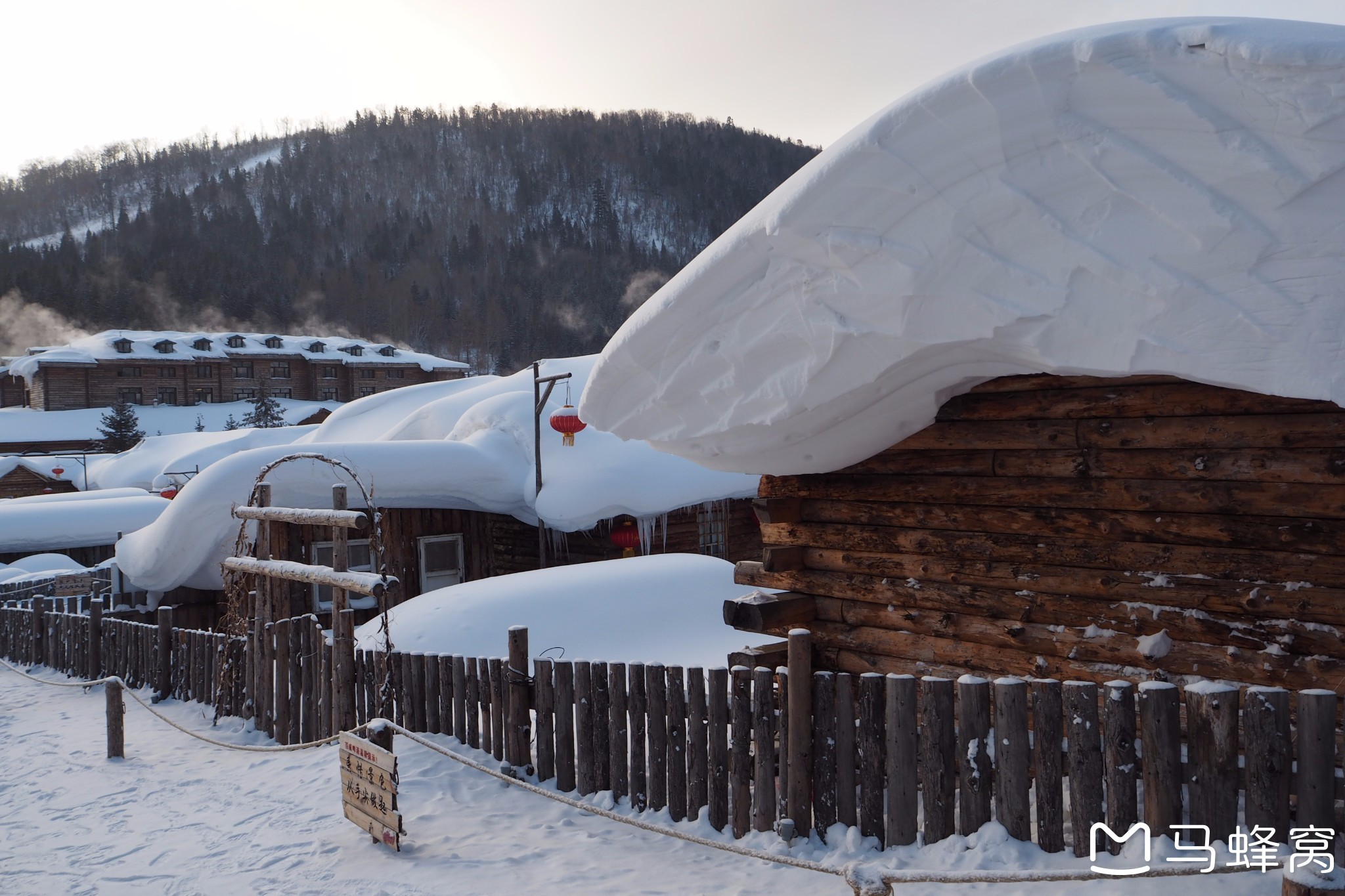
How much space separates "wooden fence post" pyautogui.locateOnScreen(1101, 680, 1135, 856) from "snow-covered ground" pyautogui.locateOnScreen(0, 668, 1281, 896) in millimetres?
171

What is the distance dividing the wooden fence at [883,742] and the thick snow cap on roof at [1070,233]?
54.8 inches

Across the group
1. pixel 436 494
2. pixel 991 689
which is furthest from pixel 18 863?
pixel 436 494

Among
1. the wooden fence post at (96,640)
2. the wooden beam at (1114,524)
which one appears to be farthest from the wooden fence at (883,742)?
the wooden fence post at (96,640)

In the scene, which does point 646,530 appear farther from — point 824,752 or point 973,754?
point 973,754

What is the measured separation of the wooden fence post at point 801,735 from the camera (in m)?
4.69

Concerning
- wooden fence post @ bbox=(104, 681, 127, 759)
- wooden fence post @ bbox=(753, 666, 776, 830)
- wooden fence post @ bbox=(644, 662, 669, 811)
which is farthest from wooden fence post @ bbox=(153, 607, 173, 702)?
wooden fence post @ bbox=(753, 666, 776, 830)

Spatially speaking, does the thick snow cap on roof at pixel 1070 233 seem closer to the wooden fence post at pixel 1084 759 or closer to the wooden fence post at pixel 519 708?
the wooden fence post at pixel 1084 759

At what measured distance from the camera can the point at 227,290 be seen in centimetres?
8600

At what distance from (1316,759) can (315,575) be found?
288 inches

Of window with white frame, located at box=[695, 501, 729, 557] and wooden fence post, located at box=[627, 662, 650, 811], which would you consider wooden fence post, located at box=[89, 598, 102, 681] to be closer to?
wooden fence post, located at box=[627, 662, 650, 811]

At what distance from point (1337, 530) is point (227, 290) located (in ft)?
314

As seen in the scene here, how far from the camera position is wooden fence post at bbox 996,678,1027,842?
3.89 m

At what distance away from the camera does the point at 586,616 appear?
33.3 ft

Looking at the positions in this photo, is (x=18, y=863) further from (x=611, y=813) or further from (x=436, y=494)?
(x=436, y=494)
